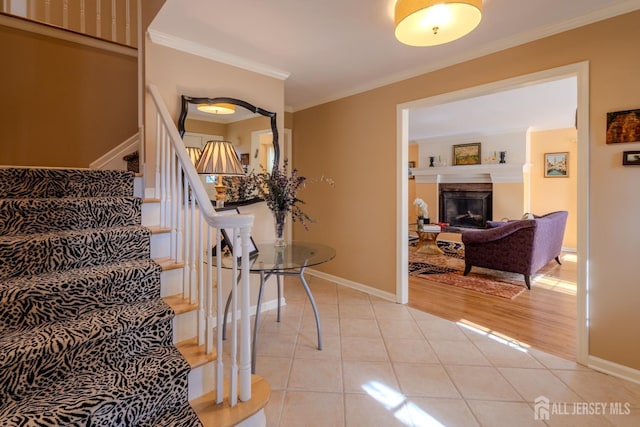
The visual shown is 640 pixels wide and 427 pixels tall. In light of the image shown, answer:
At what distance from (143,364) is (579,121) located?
299 centimetres

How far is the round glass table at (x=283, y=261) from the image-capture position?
2020mm

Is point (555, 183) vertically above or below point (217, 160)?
above

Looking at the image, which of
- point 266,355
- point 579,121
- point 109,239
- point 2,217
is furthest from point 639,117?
point 2,217

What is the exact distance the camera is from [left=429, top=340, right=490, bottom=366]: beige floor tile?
7.02 ft

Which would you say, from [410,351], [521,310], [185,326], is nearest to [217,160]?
[185,326]

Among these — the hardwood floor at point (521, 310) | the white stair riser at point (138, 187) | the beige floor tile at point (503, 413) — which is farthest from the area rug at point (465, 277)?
the white stair riser at point (138, 187)

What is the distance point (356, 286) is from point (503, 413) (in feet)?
7.06

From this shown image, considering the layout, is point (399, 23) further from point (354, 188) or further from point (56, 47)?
point (56, 47)

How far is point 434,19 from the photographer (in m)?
1.71

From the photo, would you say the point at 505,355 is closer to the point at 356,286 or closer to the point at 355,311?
the point at 355,311

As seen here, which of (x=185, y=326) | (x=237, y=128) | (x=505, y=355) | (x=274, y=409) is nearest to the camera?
(x=185, y=326)

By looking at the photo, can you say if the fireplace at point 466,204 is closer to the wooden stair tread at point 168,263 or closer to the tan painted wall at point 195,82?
the tan painted wall at point 195,82

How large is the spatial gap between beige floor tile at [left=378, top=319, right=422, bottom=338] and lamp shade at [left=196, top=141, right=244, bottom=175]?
6.01 ft

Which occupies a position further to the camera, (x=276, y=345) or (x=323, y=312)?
(x=323, y=312)
